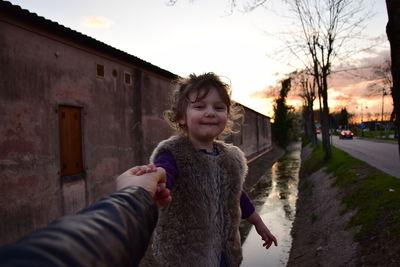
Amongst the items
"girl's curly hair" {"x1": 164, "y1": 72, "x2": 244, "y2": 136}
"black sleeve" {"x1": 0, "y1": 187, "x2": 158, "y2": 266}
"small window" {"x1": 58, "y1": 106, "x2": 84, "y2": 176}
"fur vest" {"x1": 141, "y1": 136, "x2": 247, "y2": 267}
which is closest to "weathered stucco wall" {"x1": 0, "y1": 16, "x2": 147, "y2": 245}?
"small window" {"x1": 58, "y1": 106, "x2": 84, "y2": 176}

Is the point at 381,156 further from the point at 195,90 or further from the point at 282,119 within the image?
the point at 282,119

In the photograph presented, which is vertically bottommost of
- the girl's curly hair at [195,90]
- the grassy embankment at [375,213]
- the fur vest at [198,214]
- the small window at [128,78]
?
the grassy embankment at [375,213]

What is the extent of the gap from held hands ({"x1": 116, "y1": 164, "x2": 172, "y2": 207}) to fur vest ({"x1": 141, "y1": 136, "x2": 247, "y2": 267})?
620 millimetres

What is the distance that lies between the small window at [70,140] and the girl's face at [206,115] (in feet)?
14.4

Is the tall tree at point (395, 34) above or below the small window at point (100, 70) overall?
below

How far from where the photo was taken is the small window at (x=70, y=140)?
557cm

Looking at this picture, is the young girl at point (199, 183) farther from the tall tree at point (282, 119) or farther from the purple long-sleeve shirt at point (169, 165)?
the tall tree at point (282, 119)

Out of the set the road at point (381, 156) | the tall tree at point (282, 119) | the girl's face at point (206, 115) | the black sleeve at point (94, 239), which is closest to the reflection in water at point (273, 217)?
the road at point (381, 156)

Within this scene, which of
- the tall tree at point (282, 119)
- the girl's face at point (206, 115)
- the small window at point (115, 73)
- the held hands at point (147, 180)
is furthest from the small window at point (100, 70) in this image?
the tall tree at point (282, 119)

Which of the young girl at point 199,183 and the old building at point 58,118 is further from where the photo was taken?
the old building at point 58,118

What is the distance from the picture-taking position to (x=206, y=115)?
6.10ft

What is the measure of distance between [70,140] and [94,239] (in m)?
5.77

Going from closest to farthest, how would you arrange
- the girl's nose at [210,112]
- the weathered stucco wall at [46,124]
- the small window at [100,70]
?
the girl's nose at [210,112], the weathered stucco wall at [46,124], the small window at [100,70]

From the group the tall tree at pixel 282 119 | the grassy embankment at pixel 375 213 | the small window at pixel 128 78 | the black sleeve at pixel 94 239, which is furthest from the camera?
the tall tree at pixel 282 119
